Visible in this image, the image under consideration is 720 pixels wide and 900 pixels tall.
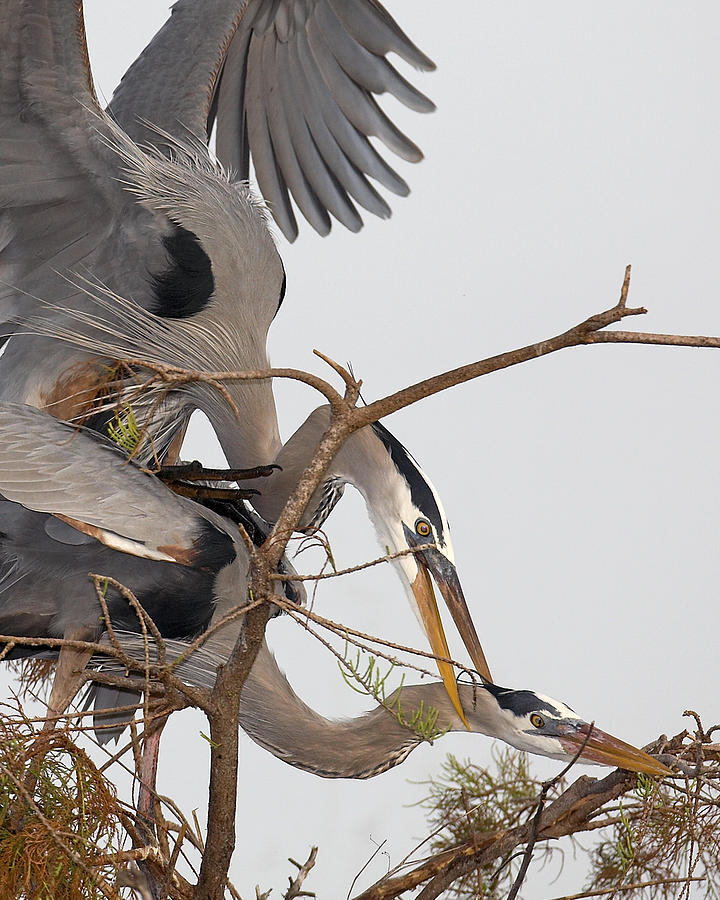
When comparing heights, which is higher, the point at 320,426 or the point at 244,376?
the point at 320,426

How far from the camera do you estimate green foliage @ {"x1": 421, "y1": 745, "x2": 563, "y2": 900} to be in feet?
4.55

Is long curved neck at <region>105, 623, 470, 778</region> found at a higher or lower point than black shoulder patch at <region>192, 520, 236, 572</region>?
lower

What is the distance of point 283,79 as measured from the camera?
75.9 inches

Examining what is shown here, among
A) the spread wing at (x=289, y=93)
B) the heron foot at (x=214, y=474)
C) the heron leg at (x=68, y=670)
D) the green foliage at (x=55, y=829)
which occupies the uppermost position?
the spread wing at (x=289, y=93)

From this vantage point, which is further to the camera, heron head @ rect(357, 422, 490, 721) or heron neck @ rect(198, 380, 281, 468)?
heron neck @ rect(198, 380, 281, 468)

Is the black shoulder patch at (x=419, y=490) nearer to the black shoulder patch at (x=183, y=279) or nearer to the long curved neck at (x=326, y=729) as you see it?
the long curved neck at (x=326, y=729)

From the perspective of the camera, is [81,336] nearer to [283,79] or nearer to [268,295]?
[268,295]

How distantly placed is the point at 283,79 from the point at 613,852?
4.46 ft

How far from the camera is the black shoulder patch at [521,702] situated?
1.25 meters

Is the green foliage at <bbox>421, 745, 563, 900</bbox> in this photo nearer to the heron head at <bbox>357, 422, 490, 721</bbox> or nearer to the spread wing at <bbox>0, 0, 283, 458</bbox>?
the heron head at <bbox>357, 422, 490, 721</bbox>

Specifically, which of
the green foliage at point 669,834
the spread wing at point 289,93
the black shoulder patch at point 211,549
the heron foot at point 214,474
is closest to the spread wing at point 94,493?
the black shoulder patch at point 211,549

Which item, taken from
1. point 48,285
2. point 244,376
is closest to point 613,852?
point 244,376

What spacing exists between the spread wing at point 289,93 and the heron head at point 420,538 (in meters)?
0.65

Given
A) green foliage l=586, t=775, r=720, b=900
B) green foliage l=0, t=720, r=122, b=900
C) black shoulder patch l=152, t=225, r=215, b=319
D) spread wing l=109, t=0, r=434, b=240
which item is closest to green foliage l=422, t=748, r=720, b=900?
green foliage l=586, t=775, r=720, b=900
